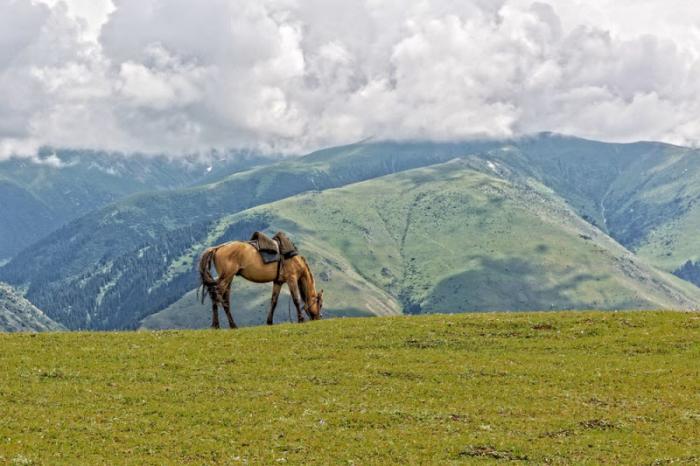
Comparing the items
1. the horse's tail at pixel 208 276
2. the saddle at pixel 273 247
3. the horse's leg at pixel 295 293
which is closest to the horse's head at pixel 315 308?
the horse's leg at pixel 295 293

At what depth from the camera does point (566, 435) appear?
27.7m

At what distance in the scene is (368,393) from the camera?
32719 mm

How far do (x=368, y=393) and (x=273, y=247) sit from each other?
1845cm

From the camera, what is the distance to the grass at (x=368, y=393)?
84.2 feet

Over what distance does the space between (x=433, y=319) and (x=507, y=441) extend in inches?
802

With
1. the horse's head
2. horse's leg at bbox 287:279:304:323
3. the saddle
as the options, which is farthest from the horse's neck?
the saddle

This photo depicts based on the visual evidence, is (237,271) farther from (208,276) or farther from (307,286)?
(307,286)

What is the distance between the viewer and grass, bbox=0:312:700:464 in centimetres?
2566

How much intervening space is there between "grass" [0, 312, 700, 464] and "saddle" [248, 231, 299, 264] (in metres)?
5.38

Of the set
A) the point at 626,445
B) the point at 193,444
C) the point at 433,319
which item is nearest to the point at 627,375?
the point at 626,445

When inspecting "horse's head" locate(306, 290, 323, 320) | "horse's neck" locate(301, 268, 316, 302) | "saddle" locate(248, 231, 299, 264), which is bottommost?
"horse's head" locate(306, 290, 323, 320)

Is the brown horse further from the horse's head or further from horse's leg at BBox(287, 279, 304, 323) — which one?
the horse's head

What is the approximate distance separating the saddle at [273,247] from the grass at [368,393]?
5383mm

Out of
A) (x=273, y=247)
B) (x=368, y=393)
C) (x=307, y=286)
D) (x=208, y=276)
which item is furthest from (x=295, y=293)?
(x=368, y=393)
